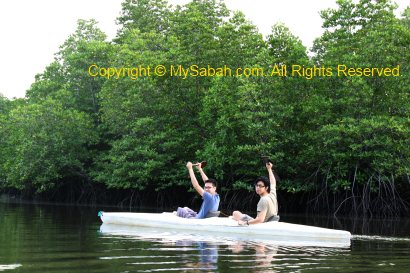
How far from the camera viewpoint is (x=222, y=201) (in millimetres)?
22016

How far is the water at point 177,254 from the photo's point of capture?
6684 mm

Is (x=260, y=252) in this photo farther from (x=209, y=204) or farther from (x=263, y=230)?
(x=209, y=204)

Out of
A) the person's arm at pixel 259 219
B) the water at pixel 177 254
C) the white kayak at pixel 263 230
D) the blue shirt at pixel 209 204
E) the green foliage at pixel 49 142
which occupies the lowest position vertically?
the water at pixel 177 254

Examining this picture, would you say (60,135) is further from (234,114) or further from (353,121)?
(353,121)

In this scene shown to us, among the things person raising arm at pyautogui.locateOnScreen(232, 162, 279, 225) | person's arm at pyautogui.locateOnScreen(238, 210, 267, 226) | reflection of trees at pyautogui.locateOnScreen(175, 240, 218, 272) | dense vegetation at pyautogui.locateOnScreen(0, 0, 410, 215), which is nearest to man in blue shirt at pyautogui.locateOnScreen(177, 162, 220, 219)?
person raising arm at pyautogui.locateOnScreen(232, 162, 279, 225)

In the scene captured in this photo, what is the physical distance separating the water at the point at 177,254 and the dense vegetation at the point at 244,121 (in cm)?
A: 850

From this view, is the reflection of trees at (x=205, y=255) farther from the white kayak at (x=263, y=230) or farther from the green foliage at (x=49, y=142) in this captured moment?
the green foliage at (x=49, y=142)

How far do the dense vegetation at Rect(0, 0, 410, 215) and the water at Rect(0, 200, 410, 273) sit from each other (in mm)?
8503

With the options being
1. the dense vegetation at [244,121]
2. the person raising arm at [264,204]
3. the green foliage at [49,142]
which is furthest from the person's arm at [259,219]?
the green foliage at [49,142]

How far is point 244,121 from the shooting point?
20453mm

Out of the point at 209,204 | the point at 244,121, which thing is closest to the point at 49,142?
the point at 244,121

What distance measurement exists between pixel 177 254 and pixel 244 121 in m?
12.9

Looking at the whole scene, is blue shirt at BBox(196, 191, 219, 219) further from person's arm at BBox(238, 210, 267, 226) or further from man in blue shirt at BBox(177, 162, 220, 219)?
person's arm at BBox(238, 210, 267, 226)

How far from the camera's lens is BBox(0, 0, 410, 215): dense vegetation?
19203 mm
